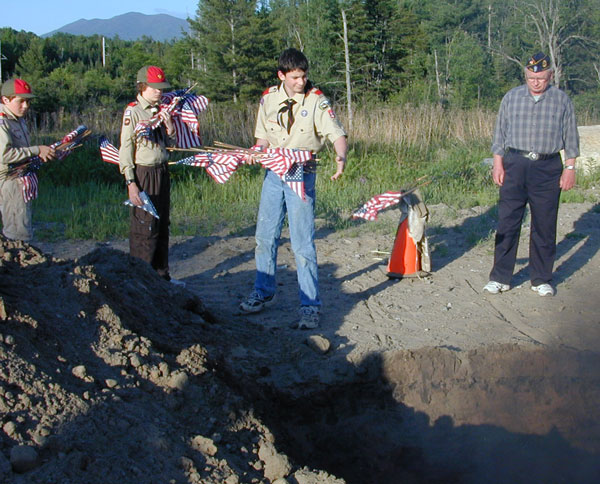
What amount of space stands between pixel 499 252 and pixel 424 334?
148cm

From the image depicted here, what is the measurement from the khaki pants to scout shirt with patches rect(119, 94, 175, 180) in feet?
2.75

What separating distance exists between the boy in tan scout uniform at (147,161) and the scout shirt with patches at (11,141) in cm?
77

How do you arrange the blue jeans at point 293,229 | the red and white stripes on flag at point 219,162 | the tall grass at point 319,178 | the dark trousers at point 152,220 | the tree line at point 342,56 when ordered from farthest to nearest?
the tree line at point 342,56 → the tall grass at point 319,178 → the dark trousers at point 152,220 → the red and white stripes on flag at point 219,162 → the blue jeans at point 293,229

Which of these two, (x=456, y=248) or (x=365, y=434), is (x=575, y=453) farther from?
(x=456, y=248)

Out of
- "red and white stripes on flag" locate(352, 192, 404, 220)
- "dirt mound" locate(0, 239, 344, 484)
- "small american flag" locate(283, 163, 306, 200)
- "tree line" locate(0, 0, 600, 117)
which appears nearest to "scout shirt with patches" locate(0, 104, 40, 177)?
"dirt mound" locate(0, 239, 344, 484)

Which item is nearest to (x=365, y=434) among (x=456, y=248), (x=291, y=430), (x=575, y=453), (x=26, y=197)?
(x=291, y=430)

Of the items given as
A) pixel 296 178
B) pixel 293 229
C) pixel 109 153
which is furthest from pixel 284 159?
pixel 109 153

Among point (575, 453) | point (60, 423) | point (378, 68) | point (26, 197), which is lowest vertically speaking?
point (575, 453)

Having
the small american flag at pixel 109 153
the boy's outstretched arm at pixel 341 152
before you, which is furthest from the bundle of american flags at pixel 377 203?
the small american flag at pixel 109 153

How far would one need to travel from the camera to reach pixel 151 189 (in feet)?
18.8

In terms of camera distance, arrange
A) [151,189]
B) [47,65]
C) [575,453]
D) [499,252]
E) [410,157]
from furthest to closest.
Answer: [47,65]
[410,157]
[499,252]
[151,189]
[575,453]

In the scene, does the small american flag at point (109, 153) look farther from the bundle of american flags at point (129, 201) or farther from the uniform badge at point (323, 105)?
the uniform badge at point (323, 105)

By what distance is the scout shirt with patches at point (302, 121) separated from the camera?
5008 mm

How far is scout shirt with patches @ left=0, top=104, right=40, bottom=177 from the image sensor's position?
17.8 ft
